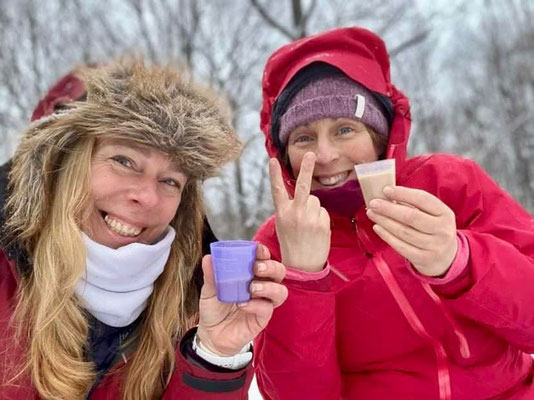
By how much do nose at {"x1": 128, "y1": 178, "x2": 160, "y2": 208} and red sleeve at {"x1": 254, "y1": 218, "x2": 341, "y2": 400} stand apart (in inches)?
27.4

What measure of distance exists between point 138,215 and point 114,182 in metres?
0.18

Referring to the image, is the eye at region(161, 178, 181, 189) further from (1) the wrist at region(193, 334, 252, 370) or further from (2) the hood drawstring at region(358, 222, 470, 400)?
(2) the hood drawstring at region(358, 222, 470, 400)

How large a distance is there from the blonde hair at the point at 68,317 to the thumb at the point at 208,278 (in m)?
0.43

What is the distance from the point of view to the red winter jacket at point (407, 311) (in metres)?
1.83

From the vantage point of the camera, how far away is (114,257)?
2.01 meters

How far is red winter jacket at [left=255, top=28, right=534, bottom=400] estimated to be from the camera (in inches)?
72.1

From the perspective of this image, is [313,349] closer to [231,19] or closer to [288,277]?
[288,277]

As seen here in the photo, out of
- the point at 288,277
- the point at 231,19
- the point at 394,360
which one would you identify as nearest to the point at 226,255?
the point at 288,277

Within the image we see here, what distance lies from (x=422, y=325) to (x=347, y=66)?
49.8 inches

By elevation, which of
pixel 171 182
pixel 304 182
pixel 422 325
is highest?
pixel 171 182

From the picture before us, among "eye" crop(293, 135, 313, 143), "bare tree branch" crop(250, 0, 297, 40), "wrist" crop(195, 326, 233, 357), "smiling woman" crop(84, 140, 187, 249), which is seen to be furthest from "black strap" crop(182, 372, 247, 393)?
"bare tree branch" crop(250, 0, 297, 40)

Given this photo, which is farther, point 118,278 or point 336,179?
point 336,179

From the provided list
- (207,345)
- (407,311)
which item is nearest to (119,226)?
(207,345)

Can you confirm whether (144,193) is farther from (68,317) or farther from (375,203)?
(375,203)
